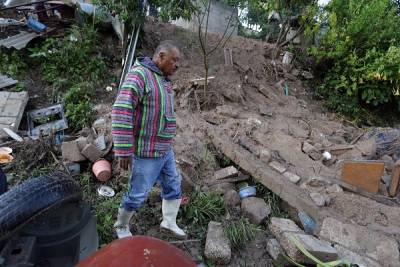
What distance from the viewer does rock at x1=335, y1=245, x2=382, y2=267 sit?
2951 mm

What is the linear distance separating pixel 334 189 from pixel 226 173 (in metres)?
1.24

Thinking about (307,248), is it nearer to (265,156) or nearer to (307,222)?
(307,222)

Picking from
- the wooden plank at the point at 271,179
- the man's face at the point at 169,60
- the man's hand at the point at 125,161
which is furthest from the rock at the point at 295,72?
the man's hand at the point at 125,161

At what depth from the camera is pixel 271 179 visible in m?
3.85

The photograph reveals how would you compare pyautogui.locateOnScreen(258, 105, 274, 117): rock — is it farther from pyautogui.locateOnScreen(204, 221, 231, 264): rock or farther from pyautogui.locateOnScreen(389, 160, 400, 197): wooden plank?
pyautogui.locateOnScreen(204, 221, 231, 264): rock

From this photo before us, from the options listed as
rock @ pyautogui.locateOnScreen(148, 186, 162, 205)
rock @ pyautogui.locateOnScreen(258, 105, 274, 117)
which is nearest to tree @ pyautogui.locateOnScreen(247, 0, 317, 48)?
rock @ pyautogui.locateOnScreen(258, 105, 274, 117)

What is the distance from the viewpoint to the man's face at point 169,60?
98.7 inches

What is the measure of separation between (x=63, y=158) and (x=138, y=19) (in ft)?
10.9

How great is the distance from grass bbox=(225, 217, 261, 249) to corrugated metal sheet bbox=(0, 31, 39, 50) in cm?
539

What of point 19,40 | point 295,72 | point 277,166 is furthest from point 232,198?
point 295,72

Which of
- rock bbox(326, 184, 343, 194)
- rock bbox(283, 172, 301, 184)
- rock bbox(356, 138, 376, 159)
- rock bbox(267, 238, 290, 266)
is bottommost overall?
rock bbox(267, 238, 290, 266)

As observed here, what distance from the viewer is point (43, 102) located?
5.61 m

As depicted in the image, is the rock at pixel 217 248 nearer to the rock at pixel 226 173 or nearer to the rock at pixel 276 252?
the rock at pixel 276 252

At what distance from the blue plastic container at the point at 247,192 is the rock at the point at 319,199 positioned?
2.09 ft
